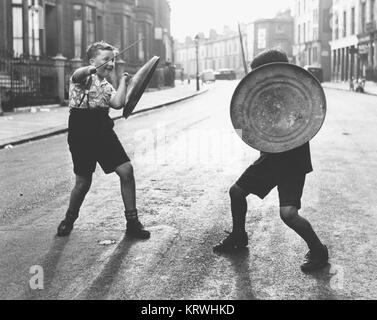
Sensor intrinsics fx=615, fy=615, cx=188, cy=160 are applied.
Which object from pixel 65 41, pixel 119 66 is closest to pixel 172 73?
pixel 119 66

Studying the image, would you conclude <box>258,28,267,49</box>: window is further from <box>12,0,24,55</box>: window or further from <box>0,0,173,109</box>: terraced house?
<box>12,0,24,55</box>: window

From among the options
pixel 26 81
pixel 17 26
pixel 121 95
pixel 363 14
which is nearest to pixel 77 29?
pixel 17 26

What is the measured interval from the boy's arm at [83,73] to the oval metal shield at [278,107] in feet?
4.10

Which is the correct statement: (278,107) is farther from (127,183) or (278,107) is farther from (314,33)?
(314,33)

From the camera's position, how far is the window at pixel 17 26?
2564cm

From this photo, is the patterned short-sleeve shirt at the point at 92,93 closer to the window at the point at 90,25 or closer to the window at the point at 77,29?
the window at the point at 77,29

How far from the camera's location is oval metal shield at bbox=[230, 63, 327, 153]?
4219mm

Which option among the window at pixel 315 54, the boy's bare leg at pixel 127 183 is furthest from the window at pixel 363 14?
the boy's bare leg at pixel 127 183

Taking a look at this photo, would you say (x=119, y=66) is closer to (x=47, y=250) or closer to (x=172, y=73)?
(x=172, y=73)

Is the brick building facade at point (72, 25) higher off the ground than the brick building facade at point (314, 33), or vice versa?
the brick building facade at point (314, 33)

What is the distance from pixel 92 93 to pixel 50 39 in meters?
25.8

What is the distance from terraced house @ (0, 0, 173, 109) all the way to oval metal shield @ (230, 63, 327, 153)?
1589cm

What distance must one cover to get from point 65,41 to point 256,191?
91.6 ft

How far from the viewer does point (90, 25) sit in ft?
111
